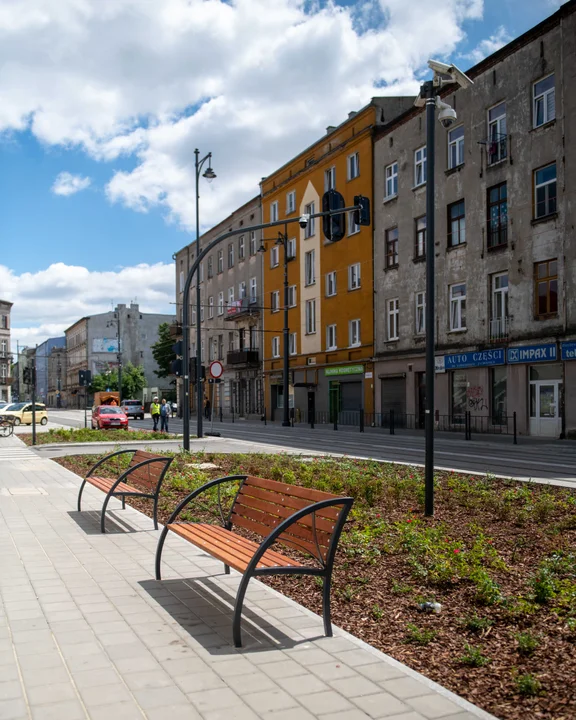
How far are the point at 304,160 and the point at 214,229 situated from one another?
67.3ft

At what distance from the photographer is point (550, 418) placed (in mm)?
26797

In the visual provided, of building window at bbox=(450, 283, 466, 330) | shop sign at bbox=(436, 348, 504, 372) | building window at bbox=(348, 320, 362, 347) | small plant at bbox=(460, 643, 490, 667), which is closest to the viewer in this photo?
small plant at bbox=(460, 643, 490, 667)

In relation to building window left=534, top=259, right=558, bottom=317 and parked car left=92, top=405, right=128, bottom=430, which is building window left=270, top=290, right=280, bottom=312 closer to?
parked car left=92, top=405, right=128, bottom=430

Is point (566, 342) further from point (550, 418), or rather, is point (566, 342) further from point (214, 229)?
point (214, 229)

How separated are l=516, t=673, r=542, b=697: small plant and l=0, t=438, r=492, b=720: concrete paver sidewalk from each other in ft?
1.16

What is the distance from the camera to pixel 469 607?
5379mm

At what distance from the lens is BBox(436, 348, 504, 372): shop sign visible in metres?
29.0

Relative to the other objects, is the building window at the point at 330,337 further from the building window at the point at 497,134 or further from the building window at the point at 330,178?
the building window at the point at 497,134

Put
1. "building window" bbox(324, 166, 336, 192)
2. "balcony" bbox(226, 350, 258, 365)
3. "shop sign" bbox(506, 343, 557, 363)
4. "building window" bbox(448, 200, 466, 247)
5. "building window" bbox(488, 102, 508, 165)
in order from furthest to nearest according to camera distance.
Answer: "balcony" bbox(226, 350, 258, 365)
"building window" bbox(324, 166, 336, 192)
"building window" bbox(448, 200, 466, 247)
"building window" bbox(488, 102, 508, 165)
"shop sign" bbox(506, 343, 557, 363)

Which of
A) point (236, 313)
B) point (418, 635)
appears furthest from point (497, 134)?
point (236, 313)

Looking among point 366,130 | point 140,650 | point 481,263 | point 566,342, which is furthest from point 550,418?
point 140,650

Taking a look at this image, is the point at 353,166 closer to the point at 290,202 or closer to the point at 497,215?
the point at 290,202

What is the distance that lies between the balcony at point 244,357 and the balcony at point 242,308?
2.81 meters

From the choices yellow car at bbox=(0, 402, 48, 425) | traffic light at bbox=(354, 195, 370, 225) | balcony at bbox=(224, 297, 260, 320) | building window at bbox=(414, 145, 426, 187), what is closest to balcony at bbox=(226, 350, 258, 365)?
balcony at bbox=(224, 297, 260, 320)
